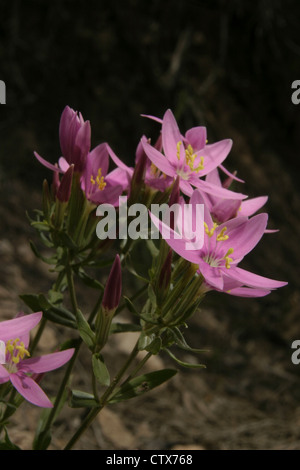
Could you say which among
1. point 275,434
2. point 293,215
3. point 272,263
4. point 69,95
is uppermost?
point 69,95

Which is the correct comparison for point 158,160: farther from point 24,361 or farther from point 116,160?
point 24,361

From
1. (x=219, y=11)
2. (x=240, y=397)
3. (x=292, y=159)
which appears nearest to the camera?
(x=240, y=397)

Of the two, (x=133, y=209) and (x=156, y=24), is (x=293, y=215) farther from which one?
(x=133, y=209)

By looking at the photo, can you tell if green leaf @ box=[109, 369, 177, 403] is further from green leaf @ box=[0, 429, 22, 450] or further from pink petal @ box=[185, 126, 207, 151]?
pink petal @ box=[185, 126, 207, 151]

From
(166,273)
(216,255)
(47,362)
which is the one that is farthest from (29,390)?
(216,255)

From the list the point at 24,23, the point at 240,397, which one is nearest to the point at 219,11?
the point at 24,23

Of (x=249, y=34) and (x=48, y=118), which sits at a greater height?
(x=249, y=34)
